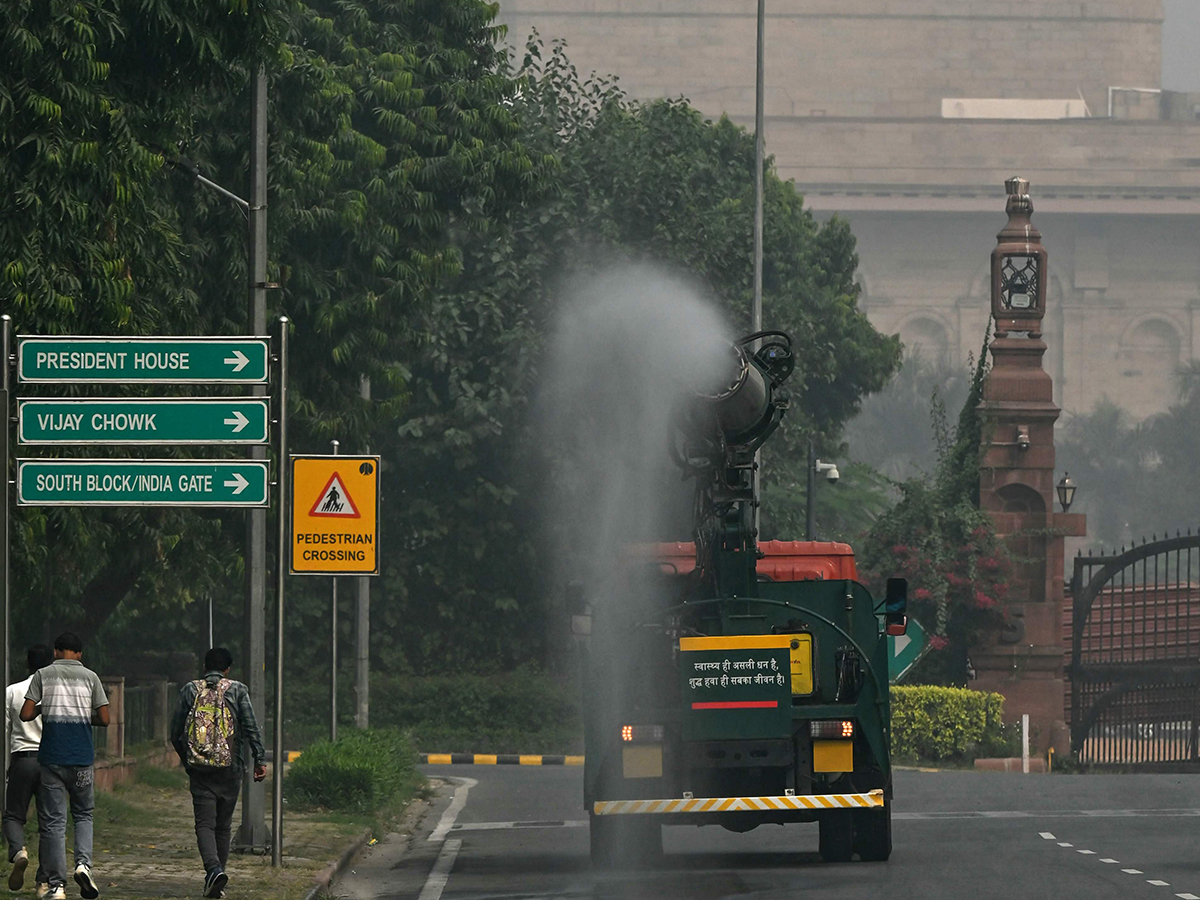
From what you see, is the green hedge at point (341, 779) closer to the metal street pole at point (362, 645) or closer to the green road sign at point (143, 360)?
the metal street pole at point (362, 645)

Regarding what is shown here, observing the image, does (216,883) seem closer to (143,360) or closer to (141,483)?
(141,483)

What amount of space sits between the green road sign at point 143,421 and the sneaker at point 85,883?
2965 millimetres

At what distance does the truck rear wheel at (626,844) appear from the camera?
1845cm

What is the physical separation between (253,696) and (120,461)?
308cm

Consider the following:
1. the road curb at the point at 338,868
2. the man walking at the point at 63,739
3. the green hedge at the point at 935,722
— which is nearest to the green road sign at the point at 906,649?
the green hedge at the point at 935,722

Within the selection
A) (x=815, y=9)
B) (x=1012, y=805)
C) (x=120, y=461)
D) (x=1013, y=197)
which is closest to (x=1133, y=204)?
(x=815, y=9)

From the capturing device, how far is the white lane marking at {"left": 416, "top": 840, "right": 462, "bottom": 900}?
16.9 meters

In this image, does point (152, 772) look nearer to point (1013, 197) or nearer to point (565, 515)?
point (565, 515)

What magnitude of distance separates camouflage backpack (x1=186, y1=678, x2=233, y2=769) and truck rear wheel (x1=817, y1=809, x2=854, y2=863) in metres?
5.05

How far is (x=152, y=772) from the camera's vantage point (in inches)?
1090

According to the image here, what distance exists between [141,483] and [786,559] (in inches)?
227

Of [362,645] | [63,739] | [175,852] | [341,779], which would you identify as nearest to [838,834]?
[175,852]

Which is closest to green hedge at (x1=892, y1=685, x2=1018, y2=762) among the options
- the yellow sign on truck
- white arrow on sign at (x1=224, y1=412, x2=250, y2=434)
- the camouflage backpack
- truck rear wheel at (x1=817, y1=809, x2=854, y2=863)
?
the yellow sign on truck

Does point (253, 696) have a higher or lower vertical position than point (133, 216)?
lower
